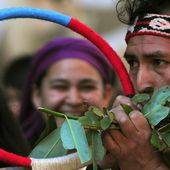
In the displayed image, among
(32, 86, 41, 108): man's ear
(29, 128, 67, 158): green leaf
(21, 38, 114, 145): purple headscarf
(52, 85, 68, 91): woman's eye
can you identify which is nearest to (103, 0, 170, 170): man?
(29, 128, 67, 158): green leaf

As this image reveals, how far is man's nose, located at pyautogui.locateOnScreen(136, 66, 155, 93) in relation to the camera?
356cm

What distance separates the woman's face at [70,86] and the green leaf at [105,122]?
2.77 meters

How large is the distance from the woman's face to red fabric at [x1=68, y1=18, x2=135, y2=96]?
2.17 meters

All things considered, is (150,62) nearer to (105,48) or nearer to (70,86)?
(105,48)

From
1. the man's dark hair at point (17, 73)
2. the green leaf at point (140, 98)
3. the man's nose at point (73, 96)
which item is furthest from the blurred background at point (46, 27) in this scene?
the green leaf at point (140, 98)

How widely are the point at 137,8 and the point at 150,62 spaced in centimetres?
32

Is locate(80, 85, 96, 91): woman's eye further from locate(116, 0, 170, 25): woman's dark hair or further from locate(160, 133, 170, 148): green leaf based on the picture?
locate(160, 133, 170, 148): green leaf

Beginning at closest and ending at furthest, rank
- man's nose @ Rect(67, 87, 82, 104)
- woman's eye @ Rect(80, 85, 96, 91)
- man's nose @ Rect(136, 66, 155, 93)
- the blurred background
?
man's nose @ Rect(136, 66, 155, 93) < man's nose @ Rect(67, 87, 82, 104) < woman's eye @ Rect(80, 85, 96, 91) < the blurred background

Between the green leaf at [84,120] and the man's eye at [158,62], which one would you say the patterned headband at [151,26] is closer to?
the man's eye at [158,62]

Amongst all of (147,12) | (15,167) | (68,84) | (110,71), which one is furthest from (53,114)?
(110,71)

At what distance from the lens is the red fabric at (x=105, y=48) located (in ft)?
12.3

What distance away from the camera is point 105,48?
3822 millimetres

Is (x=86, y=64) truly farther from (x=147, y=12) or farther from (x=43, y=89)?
(x=147, y=12)

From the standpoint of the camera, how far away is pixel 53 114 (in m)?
3.33
